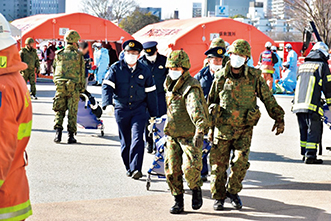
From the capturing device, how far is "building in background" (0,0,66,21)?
62750 mm

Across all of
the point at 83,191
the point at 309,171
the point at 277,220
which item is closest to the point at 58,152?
the point at 83,191

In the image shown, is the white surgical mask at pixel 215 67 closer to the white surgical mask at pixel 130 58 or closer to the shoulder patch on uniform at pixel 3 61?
the white surgical mask at pixel 130 58

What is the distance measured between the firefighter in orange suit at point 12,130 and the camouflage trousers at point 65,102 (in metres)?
7.56

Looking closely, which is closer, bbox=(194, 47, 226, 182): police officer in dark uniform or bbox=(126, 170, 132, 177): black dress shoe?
bbox=(126, 170, 132, 177): black dress shoe

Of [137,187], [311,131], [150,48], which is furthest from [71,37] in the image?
[311,131]

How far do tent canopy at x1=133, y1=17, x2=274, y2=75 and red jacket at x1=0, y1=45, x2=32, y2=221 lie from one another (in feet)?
84.1

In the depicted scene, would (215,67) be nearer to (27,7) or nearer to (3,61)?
(3,61)

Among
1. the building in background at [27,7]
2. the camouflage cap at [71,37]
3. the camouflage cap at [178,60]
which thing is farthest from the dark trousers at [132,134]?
the building in background at [27,7]

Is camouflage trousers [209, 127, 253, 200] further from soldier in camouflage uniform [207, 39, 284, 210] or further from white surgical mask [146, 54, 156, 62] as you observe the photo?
white surgical mask [146, 54, 156, 62]

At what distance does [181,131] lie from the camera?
22.8ft

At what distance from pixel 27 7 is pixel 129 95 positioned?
5612 centimetres

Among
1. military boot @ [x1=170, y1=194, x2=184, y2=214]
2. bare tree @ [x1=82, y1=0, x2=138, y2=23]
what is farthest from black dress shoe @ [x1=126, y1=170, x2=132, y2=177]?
bare tree @ [x1=82, y1=0, x2=138, y2=23]

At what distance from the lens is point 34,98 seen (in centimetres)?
2100

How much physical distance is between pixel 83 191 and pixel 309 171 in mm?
3724
